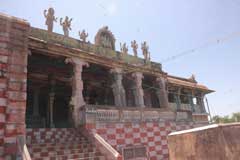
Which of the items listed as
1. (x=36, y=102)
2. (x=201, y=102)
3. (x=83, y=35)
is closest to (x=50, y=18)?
(x=83, y=35)

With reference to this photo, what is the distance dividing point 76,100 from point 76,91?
19.2 inches

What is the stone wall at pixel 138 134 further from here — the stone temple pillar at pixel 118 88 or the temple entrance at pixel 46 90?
the temple entrance at pixel 46 90

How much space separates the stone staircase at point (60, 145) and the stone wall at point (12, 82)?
3.22 ft

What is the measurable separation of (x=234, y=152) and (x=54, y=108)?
517 inches

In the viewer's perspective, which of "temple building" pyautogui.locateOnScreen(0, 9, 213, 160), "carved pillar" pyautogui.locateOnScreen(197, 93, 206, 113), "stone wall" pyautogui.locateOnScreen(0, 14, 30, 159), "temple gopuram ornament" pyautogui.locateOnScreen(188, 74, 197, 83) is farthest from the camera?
"temple gopuram ornament" pyautogui.locateOnScreen(188, 74, 197, 83)

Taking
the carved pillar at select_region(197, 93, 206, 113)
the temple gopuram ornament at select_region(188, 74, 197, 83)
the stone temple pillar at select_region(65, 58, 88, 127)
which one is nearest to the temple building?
the stone temple pillar at select_region(65, 58, 88, 127)

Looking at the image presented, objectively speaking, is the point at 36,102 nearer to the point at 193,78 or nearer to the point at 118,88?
the point at 118,88

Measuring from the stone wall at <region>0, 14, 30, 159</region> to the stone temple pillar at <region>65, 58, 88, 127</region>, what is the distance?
318 cm

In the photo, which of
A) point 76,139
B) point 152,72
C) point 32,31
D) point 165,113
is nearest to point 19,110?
point 76,139

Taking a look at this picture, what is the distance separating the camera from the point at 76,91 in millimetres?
9547

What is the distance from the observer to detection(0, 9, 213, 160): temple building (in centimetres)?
612

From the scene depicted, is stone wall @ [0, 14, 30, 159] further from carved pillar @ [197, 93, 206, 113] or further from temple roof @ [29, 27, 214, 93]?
carved pillar @ [197, 93, 206, 113]

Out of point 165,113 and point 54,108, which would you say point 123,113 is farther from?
point 54,108

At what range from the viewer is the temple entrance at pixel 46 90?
1120cm
